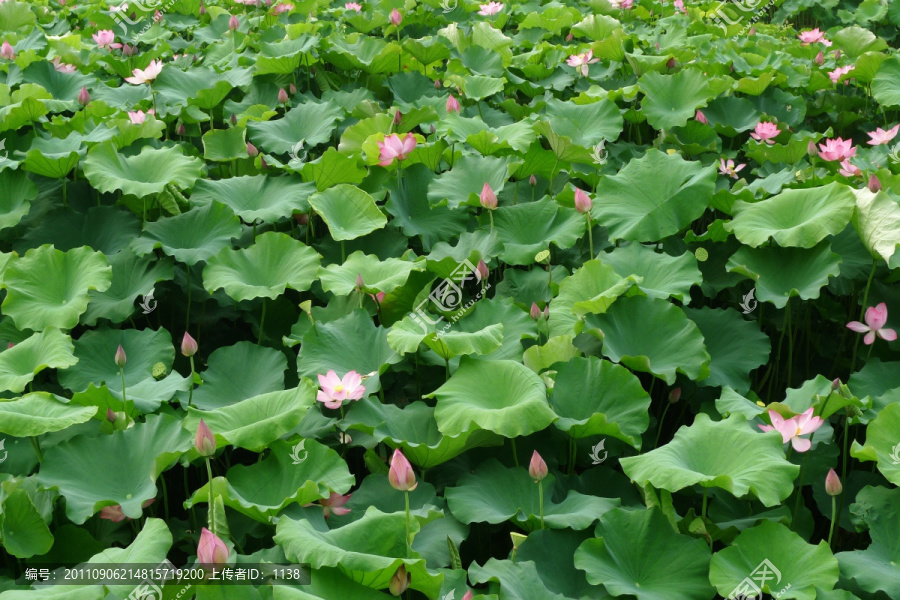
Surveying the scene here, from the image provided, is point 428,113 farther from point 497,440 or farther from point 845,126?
point 845,126

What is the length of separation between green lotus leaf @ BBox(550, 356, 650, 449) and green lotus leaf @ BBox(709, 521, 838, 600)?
1.14 ft

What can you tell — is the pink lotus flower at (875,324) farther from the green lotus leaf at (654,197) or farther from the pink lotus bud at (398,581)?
the pink lotus bud at (398,581)

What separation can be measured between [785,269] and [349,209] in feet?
4.31

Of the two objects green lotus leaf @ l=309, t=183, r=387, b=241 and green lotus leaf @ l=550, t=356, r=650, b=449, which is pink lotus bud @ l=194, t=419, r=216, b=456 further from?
green lotus leaf @ l=309, t=183, r=387, b=241

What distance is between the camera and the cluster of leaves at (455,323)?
159cm

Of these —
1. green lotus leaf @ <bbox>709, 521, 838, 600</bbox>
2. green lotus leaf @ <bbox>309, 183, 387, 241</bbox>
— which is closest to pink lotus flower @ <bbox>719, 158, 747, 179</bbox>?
green lotus leaf @ <bbox>309, 183, 387, 241</bbox>

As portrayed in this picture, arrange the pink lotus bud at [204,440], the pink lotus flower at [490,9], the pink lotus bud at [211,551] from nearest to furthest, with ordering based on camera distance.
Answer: the pink lotus bud at [211,551]
the pink lotus bud at [204,440]
the pink lotus flower at [490,9]

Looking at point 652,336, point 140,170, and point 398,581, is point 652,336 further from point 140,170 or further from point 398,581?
point 140,170

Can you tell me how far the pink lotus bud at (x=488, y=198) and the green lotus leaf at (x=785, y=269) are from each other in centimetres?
71

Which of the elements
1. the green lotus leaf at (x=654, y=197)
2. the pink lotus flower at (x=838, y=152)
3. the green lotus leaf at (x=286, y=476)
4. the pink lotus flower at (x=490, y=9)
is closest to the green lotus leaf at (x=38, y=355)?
the green lotus leaf at (x=286, y=476)

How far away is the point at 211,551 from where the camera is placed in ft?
4.25

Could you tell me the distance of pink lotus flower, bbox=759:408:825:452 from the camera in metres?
1.66

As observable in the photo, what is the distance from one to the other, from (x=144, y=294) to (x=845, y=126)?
3093 millimetres

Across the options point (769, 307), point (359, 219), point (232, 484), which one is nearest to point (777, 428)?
point (769, 307)
